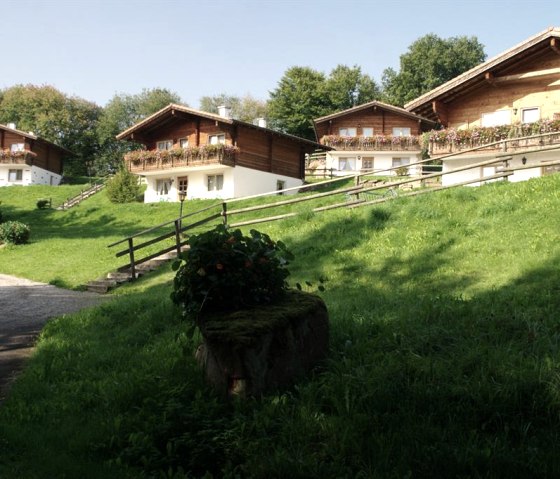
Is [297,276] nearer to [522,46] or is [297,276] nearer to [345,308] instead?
[345,308]

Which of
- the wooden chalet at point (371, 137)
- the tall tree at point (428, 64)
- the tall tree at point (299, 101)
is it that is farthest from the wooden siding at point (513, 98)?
the tall tree at point (428, 64)

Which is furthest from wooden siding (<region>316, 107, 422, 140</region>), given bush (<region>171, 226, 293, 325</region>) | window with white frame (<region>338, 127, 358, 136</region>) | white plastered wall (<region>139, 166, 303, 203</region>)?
bush (<region>171, 226, 293, 325</region>)

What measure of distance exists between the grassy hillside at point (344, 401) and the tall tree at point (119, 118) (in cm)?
6851

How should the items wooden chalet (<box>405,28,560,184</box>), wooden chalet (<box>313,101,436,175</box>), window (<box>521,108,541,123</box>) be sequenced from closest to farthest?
wooden chalet (<box>405,28,560,184</box>)
window (<box>521,108,541,123</box>)
wooden chalet (<box>313,101,436,175</box>)

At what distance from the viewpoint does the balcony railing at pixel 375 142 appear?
47.8m

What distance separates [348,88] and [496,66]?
1674 inches

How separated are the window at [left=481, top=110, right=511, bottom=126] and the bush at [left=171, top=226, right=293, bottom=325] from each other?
26403 millimetres

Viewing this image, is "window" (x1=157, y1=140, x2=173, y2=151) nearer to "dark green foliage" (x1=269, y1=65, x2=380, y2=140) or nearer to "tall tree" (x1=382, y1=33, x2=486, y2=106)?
"dark green foliage" (x1=269, y1=65, x2=380, y2=140)

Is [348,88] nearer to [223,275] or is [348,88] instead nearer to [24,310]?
[24,310]

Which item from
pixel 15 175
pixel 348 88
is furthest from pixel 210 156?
pixel 348 88

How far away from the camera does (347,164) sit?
50375 millimetres

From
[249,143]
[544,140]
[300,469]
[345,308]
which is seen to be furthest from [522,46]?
[300,469]

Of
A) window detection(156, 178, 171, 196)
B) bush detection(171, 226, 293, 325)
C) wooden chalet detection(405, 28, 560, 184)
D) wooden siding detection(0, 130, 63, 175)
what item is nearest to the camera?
bush detection(171, 226, 293, 325)

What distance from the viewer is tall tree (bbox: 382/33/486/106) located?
2822 inches
